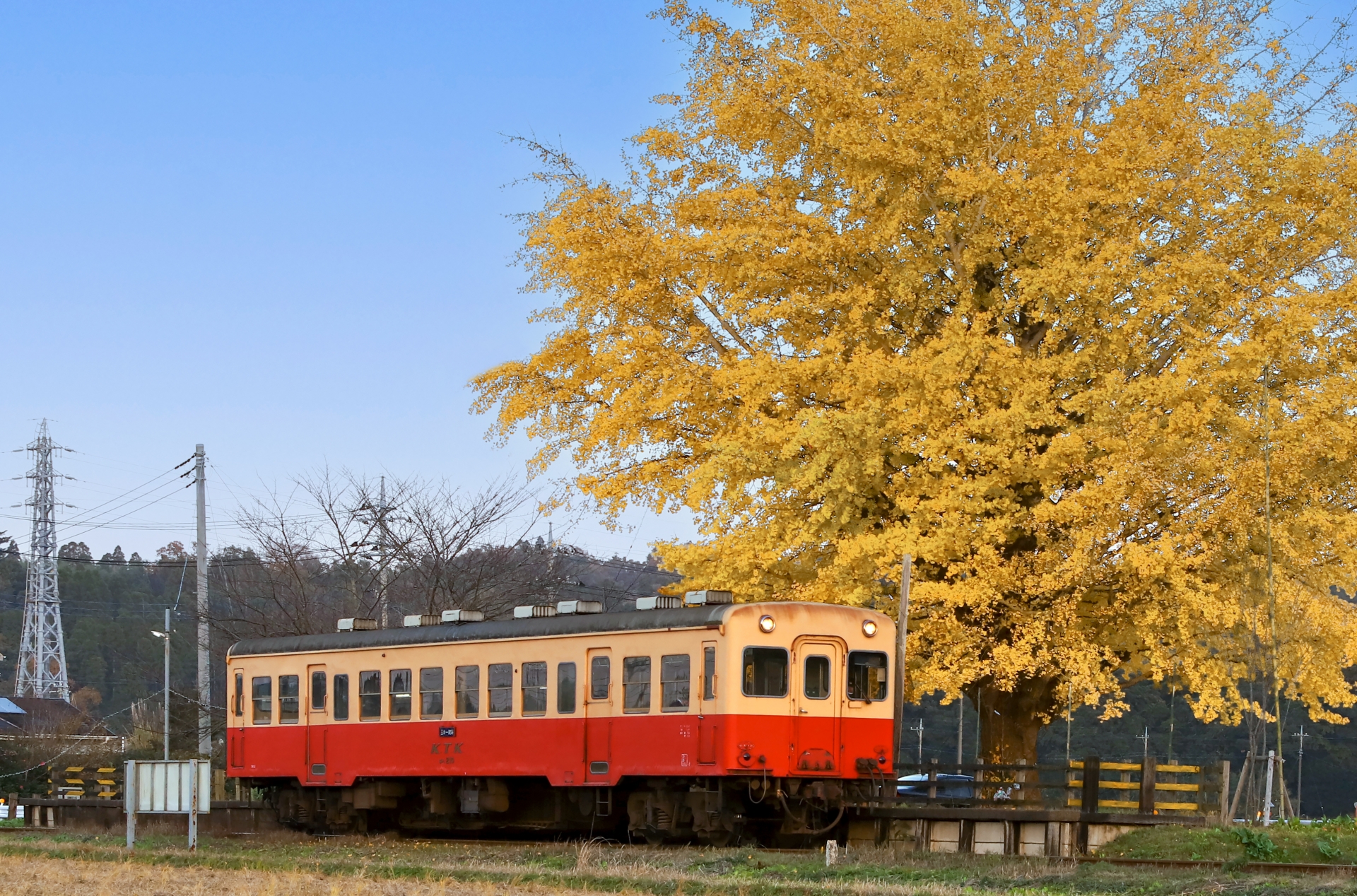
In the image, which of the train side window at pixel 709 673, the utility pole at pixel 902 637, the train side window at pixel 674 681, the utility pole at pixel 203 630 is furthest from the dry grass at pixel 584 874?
the utility pole at pixel 203 630

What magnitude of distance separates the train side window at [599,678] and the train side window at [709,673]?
1.66 m

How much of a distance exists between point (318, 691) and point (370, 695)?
1484 millimetres

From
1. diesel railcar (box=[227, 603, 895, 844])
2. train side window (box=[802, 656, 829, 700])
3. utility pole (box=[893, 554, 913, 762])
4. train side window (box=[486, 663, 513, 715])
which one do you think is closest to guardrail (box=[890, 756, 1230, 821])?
utility pole (box=[893, 554, 913, 762])

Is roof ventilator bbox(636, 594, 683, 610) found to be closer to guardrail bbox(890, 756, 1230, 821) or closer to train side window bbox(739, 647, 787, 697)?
train side window bbox(739, 647, 787, 697)

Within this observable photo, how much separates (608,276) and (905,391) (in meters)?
5.25

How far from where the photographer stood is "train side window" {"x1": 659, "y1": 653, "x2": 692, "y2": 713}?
2009 centimetres

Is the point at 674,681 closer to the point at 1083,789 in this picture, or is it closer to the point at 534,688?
the point at 534,688

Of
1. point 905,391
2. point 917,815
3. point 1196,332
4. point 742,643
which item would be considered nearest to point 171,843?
point 742,643

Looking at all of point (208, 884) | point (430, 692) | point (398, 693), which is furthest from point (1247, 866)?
point (398, 693)

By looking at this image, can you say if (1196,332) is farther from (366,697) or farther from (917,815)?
(366,697)

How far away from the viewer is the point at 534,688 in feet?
72.7

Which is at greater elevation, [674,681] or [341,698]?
[674,681]

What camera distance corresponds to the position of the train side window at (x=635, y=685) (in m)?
20.6

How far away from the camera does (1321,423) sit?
21.0 metres
